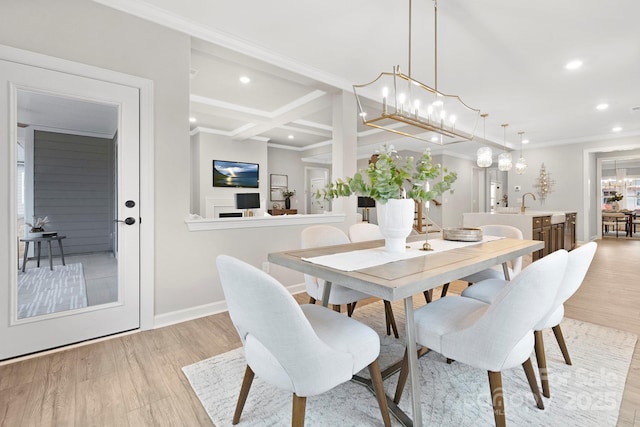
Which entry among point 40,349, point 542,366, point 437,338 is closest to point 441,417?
point 437,338

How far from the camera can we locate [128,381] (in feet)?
5.61

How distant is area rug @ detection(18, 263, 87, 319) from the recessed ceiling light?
5088 millimetres

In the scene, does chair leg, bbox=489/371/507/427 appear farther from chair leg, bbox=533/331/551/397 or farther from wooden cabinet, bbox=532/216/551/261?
wooden cabinet, bbox=532/216/551/261

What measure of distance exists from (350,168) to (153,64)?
2315 mm

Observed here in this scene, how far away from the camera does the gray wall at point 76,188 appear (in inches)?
82.4

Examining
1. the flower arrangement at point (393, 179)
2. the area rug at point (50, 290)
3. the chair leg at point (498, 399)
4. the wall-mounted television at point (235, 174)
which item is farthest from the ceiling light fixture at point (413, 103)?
the wall-mounted television at point (235, 174)

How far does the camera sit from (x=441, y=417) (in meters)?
1.41

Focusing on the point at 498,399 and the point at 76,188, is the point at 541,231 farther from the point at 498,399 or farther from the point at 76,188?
the point at 76,188

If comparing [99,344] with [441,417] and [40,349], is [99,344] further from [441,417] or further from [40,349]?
[441,417]

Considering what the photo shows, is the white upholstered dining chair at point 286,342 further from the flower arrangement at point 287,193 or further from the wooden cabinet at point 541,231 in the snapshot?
the flower arrangement at point 287,193

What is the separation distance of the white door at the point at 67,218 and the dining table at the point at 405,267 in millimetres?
1420

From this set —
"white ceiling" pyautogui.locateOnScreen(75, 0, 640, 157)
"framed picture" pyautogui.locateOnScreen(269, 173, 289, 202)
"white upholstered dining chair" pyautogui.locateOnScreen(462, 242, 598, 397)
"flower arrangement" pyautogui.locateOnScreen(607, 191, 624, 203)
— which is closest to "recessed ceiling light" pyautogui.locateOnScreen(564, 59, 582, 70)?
"white ceiling" pyautogui.locateOnScreen(75, 0, 640, 157)

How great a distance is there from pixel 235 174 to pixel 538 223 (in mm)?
6005

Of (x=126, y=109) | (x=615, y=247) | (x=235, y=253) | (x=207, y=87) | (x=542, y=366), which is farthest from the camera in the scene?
(x=615, y=247)
